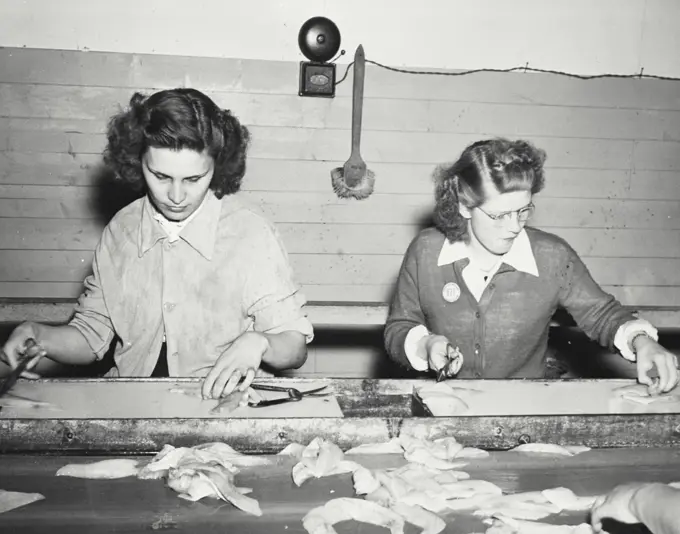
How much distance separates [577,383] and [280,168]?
103 inches

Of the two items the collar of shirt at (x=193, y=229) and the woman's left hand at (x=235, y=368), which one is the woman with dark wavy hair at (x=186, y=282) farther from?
the woman's left hand at (x=235, y=368)

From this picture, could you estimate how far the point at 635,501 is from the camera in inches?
56.4

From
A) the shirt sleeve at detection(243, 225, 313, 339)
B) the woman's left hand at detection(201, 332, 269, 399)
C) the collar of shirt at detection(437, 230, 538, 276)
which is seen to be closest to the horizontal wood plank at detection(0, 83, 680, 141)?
the collar of shirt at detection(437, 230, 538, 276)

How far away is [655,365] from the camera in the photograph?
237cm

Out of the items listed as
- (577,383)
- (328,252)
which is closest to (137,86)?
(328,252)

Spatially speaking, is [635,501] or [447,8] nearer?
[635,501]

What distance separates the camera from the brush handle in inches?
166

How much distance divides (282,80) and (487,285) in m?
2.23

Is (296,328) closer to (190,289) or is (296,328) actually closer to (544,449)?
(190,289)

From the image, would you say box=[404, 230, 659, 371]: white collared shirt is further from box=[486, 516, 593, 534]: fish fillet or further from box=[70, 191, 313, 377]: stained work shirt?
box=[486, 516, 593, 534]: fish fillet

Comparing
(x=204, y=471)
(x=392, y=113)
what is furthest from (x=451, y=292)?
(x=392, y=113)

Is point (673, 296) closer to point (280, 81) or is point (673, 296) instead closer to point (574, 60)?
point (574, 60)

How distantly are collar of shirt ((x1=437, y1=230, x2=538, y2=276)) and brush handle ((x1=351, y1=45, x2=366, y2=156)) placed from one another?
5.64 feet

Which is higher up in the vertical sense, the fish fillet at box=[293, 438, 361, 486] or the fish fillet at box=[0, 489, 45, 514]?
the fish fillet at box=[293, 438, 361, 486]
